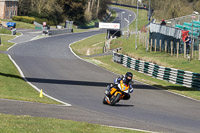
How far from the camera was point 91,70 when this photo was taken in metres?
35.3

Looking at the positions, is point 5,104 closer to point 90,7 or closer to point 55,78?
point 55,78

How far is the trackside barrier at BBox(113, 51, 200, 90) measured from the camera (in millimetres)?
28087

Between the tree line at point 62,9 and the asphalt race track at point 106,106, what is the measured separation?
2283 inches

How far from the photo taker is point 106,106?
1769 cm

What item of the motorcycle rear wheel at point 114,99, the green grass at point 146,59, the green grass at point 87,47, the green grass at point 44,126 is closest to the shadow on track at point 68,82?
the green grass at point 146,59

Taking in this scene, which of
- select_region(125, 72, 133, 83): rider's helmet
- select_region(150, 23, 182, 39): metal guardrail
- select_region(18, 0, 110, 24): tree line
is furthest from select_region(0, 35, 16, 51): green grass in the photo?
select_region(125, 72, 133, 83): rider's helmet

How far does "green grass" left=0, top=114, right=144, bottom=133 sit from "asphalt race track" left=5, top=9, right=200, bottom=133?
1.51 metres

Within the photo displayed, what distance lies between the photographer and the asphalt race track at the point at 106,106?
14286 millimetres

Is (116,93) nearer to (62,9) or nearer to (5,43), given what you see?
(5,43)

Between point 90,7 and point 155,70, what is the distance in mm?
88619

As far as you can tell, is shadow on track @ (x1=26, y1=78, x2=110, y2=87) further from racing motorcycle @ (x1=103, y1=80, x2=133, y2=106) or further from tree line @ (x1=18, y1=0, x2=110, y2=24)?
tree line @ (x1=18, y1=0, x2=110, y2=24)

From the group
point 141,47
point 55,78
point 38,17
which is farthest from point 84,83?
point 38,17

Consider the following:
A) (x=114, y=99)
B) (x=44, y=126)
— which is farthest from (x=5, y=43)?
(x=44, y=126)

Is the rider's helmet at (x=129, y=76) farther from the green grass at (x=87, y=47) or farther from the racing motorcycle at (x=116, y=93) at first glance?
the green grass at (x=87, y=47)
